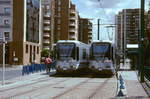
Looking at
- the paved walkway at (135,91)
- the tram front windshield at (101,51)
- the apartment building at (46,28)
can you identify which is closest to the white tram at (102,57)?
the tram front windshield at (101,51)

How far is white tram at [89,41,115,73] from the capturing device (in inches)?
1459

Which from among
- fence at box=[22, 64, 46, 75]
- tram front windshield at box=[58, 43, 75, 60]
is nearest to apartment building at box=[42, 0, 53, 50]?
fence at box=[22, 64, 46, 75]

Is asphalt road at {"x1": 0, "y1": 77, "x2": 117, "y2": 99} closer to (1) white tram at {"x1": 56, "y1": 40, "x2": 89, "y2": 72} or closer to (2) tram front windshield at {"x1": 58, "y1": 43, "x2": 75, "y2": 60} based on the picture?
(1) white tram at {"x1": 56, "y1": 40, "x2": 89, "y2": 72}

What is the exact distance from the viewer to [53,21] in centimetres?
15488

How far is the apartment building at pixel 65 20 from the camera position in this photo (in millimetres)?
155125

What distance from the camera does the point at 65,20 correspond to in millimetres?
155750

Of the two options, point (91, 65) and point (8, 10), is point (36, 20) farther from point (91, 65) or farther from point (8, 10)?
point (91, 65)

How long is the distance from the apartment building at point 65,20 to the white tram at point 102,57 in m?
115

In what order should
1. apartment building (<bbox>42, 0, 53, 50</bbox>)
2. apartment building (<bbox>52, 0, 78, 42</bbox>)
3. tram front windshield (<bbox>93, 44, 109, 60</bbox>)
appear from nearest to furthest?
tram front windshield (<bbox>93, 44, 109, 60</bbox>) → apartment building (<bbox>42, 0, 53, 50</bbox>) → apartment building (<bbox>52, 0, 78, 42</bbox>)

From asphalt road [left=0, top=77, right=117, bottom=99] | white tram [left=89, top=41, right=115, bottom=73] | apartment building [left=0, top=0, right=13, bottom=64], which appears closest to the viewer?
asphalt road [left=0, top=77, right=117, bottom=99]

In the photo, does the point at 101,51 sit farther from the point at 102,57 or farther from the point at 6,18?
the point at 6,18

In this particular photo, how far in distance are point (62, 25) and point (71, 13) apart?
539 cm

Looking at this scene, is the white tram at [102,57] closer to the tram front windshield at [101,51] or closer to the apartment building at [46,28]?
the tram front windshield at [101,51]

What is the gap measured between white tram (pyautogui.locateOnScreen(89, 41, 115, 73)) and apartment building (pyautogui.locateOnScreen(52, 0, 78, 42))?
11538 cm
